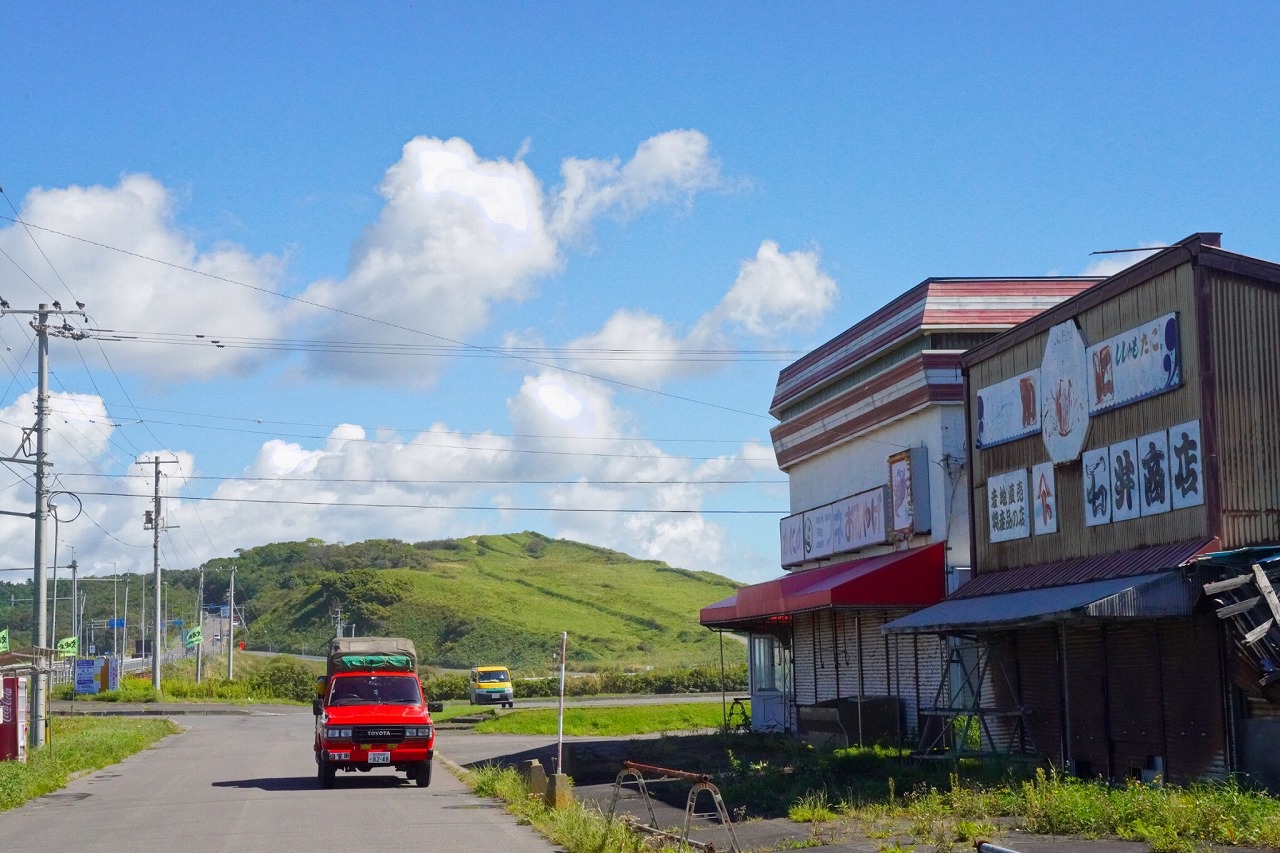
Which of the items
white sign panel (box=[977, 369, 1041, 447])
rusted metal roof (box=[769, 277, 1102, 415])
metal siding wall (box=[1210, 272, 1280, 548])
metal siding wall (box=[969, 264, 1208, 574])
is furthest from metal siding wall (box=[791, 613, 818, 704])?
metal siding wall (box=[1210, 272, 1280, 548])

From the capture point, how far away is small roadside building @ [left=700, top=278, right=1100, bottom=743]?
25.6m

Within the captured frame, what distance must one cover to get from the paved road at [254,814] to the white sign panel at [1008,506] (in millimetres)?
9694

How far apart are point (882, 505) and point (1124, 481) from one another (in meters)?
8.35

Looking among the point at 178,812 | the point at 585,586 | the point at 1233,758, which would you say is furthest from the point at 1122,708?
the point at 585,586

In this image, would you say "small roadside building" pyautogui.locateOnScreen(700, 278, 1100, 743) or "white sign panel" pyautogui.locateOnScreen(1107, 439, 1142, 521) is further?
"small roadside building" pyautogui.locateOnScreen(700, 278, 1100, 743)

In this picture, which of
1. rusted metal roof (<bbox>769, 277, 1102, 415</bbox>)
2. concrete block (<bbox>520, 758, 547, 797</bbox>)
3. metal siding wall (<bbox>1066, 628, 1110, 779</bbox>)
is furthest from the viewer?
rusted metal roof (<bbox>769, 277, 1102, 415</bbox>)

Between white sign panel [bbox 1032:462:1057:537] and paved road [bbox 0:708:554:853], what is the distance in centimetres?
Result: 963

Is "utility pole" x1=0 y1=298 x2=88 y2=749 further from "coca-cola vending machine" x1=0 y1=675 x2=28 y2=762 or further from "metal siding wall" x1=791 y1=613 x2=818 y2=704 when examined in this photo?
"metal siding wall" x1=791 y1=613 x2=818 y2=704

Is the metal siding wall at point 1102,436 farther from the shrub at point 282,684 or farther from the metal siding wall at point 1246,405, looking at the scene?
the shrub at point 282,684

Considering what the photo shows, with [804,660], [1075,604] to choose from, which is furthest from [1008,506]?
[804,660]

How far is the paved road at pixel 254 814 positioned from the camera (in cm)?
1531

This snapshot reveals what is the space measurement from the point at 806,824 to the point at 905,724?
462 inches

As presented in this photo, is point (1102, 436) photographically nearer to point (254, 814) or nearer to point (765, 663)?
point (254, 814)

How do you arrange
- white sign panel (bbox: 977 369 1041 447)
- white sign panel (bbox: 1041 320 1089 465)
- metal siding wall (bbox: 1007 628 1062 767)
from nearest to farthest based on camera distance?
white sign panel (bbox: 1041 320 1089 465) → metal siding wall (bbox: 1007 628 1062 767) → white sign panel (bbox: 977 369 1041 447)
